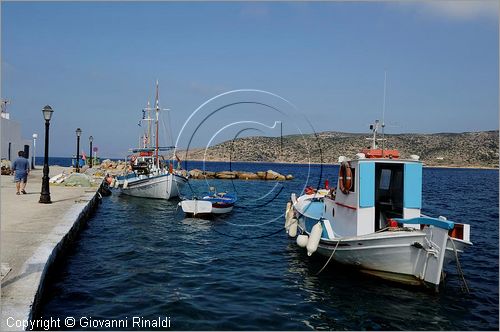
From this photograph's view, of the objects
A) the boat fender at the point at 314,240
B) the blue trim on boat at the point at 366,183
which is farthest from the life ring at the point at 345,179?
the boat fender at the point at 314,240

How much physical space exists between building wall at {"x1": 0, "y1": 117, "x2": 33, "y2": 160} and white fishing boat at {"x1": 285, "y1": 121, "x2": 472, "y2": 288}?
35917mm

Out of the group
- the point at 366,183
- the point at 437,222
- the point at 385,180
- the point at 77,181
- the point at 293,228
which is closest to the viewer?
the point at 437,222

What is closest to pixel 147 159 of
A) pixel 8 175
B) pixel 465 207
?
pixel 8 175

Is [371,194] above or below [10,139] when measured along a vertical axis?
below

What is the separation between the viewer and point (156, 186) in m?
33.5

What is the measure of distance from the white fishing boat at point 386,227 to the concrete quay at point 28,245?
7969 mm

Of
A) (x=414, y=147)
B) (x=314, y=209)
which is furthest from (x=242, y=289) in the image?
(x=414, y=147)

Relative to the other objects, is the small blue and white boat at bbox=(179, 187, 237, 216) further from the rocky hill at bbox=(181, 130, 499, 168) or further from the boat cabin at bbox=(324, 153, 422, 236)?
the rocky hill at bbox=(181, 130, 499, 168)

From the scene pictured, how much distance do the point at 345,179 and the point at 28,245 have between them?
9496 millimetres

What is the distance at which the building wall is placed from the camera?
39969mm

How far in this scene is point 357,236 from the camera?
1223 cm

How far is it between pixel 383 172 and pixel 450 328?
25.7 feet

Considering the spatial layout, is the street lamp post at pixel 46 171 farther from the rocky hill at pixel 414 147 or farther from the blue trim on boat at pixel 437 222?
the rocky hill at pixel 414 147

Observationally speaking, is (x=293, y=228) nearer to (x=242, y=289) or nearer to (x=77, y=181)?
(x=242, y=289)
